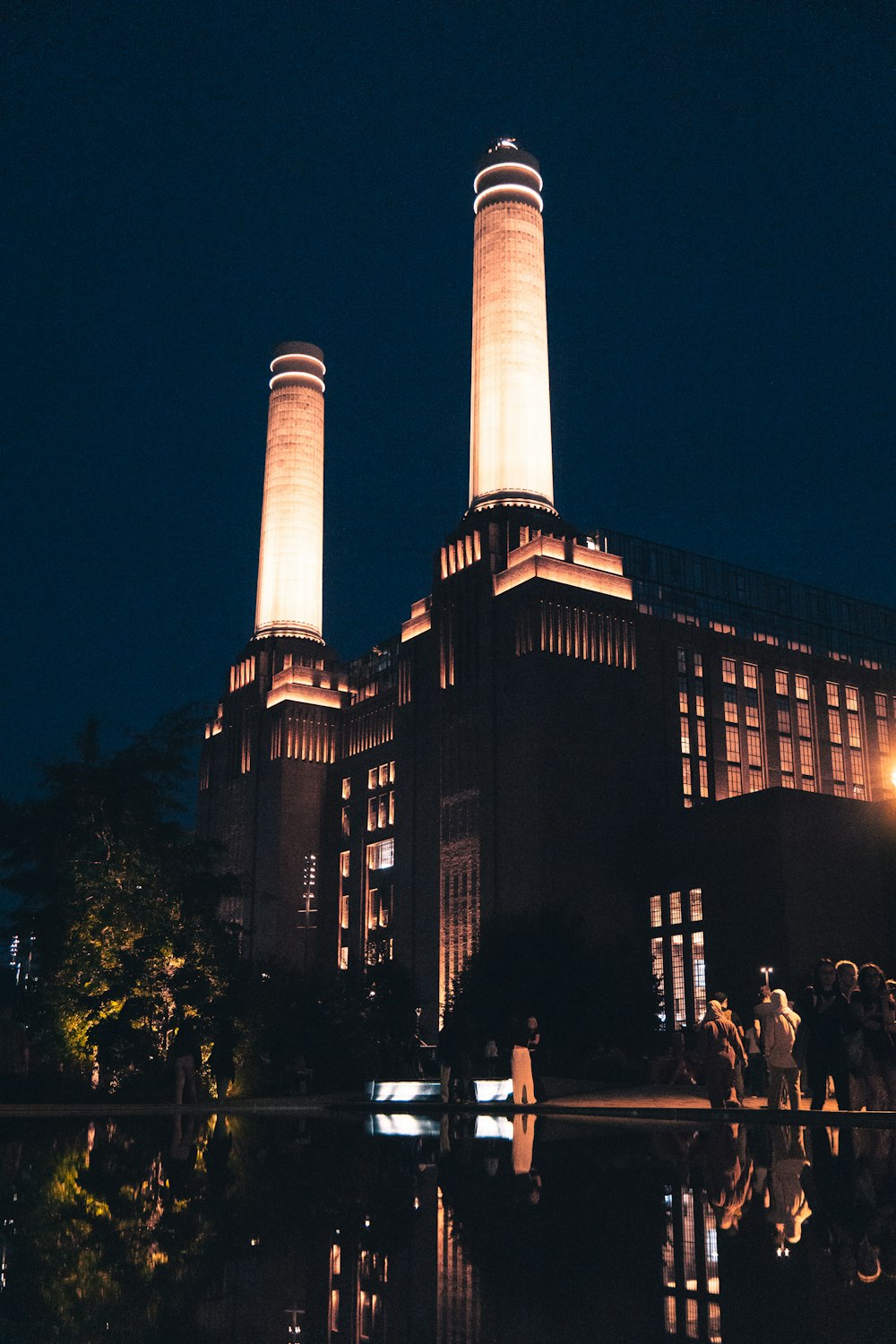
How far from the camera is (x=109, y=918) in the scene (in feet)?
97.8

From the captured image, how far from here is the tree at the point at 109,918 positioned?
2927 cm

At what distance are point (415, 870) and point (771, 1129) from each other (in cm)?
5926

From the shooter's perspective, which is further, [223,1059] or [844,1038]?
[223,1059]

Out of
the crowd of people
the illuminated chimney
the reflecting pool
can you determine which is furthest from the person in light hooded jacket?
the illuminated chimney

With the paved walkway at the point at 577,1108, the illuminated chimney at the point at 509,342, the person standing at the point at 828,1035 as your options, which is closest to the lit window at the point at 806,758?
the illuminated chimney at the point at 509,342

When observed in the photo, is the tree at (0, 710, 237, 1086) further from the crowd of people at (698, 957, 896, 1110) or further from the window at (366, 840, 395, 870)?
the window at (366, 840, 395, 870)

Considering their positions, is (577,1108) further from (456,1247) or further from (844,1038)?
(456,1247)

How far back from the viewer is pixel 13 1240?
6.34m

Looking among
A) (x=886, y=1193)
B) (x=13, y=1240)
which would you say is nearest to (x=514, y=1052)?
(x=886, y=1193)

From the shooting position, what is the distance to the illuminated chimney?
258ft

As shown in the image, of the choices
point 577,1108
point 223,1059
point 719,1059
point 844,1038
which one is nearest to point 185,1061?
point 223,1059

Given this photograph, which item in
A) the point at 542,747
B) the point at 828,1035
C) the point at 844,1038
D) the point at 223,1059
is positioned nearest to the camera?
the point at 844,1038

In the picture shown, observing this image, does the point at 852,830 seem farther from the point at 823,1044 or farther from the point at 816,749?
the point at 823,1044

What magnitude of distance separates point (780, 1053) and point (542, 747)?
4654 cm
